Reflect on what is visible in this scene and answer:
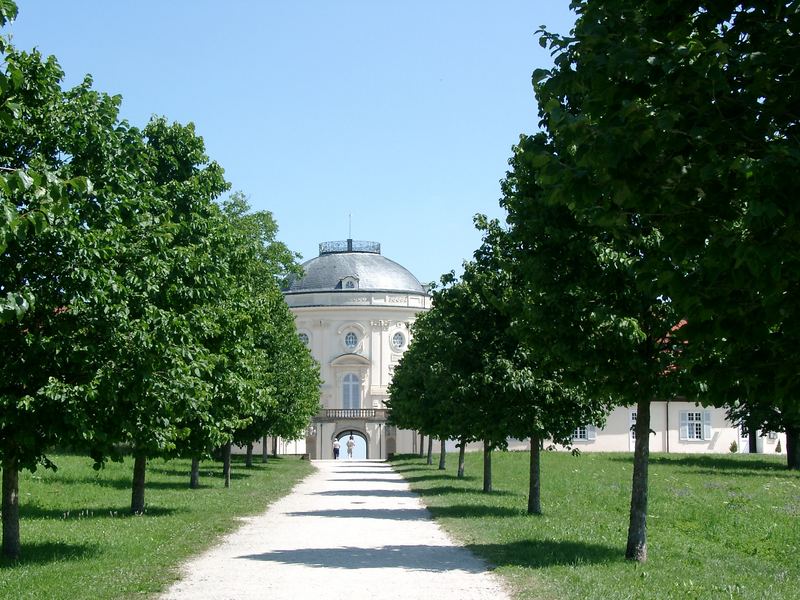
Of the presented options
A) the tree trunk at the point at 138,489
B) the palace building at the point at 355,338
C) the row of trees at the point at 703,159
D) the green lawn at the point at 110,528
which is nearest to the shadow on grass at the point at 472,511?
the green lawn at the point at 110,528

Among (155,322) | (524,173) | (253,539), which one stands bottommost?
(253,539)

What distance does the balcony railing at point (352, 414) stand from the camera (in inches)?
3238

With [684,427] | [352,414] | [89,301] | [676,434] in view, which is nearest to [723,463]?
[676,434]

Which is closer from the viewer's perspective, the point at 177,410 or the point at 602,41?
the point at 602,41

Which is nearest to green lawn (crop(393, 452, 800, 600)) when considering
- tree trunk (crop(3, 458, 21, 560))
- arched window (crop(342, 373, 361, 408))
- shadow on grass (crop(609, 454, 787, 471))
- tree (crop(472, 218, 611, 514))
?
tree (crop(472, 218, 611, 514))

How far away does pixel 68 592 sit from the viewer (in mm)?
11359

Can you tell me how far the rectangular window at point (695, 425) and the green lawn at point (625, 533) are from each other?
2934 centimetres

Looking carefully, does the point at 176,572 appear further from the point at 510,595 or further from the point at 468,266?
the point at 468,266

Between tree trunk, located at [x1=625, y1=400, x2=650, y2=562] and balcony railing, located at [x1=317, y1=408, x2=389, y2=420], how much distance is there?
2653 inches

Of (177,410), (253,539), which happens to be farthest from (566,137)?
(253,539)

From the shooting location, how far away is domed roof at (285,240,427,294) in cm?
8612

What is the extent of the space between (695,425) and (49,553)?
196 feet

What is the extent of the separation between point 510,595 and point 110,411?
5.96 metres

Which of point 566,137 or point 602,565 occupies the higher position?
point 566,137
